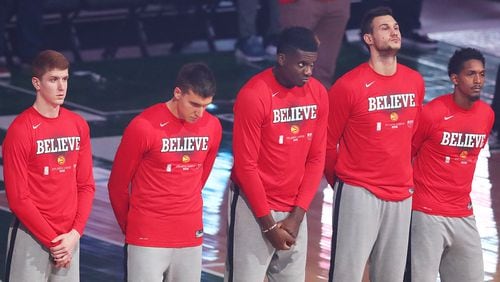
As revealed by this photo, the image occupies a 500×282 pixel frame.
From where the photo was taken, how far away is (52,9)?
16.8 m

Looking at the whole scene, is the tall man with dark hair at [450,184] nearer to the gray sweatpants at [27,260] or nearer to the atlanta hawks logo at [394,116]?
the atlanta hawks logo at [394,116]

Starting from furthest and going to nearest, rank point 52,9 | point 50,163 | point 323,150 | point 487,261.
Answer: point 52,9 → point 487,261 → point 323,150 → point 50,163

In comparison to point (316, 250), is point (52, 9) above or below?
above

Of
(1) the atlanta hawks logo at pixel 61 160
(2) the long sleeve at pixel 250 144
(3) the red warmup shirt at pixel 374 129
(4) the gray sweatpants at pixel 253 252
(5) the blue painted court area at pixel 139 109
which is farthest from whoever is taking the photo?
(5) the blue painted court area at pixel 139 109

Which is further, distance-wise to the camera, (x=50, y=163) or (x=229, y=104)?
(x=229, y=104)

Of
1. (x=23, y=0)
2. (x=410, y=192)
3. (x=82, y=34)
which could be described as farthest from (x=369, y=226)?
(x=82, y=34)

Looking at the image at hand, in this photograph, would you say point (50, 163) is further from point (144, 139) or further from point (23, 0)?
point (23, 0)

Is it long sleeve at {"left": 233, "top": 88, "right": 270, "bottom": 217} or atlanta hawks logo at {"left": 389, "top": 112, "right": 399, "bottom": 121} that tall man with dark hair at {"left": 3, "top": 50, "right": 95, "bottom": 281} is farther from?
atlanta hawks logo at {"left": 389, "top": 112, "right": 399, "bottom": 121}

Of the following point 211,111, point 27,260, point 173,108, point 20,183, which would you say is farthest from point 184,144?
point 211,111

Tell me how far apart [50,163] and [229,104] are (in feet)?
25.8

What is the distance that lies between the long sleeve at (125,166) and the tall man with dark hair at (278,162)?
0.59 metres

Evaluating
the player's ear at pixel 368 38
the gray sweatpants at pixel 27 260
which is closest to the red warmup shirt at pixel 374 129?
the player's ear at pixel 368 38

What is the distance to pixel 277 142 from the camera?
7.93 meters

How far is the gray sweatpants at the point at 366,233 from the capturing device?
828 cm
